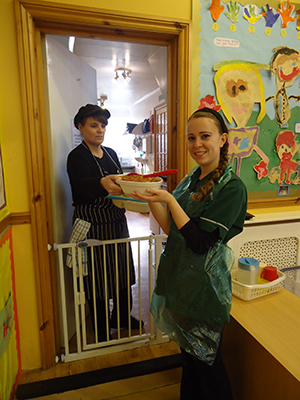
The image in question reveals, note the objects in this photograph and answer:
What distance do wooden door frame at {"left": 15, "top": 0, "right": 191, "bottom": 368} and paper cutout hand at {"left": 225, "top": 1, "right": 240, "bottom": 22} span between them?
29 centimetres

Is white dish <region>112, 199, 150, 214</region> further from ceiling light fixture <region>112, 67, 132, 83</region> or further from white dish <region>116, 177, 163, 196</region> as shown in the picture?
ceiling light fixture <region>112, 67, 132, 83</region>

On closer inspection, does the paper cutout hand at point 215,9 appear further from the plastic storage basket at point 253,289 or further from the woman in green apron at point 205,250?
the plastic storage basket at point 253,289

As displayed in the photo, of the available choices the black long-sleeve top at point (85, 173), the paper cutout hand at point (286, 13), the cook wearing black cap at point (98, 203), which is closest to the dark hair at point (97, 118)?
the cook wearing black cap at point (98, 203)

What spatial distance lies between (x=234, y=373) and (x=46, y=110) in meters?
1.70

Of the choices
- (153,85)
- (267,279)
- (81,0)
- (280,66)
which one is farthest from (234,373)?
(153,85)

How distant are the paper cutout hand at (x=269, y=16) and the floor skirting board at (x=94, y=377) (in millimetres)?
2175

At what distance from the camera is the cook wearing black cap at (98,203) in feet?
5.33

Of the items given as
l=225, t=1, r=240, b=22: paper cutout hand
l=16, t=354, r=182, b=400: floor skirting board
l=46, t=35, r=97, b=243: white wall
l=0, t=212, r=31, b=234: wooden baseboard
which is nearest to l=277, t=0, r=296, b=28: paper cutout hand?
l=225, t=1, r=240, b=22: paper cutout hand

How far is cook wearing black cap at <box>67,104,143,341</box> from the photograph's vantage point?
5.33 feet

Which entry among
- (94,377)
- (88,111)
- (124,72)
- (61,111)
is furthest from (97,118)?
(124,72)

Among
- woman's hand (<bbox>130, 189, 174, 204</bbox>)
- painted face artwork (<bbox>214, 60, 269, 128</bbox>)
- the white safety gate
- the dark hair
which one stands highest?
painted face artwork (<bbox>214, 60, 269, 128</bbox>)

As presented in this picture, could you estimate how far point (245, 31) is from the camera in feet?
5.51

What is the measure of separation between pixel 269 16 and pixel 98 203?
5.17 ft

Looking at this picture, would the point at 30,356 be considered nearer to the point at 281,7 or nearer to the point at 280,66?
the point at 280,66
